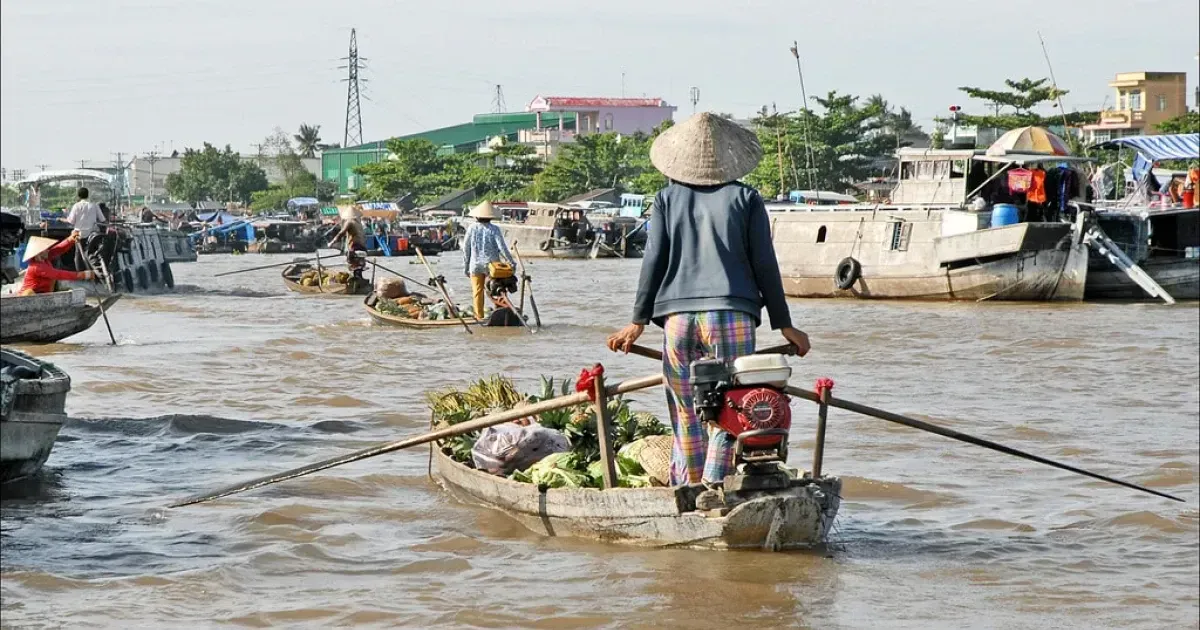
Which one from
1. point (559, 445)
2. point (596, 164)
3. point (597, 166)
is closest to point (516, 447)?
point (559, 445)

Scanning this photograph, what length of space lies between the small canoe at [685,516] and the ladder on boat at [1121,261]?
55.6 feet

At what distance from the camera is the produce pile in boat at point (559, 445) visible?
6.32m

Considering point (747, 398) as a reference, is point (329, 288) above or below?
below

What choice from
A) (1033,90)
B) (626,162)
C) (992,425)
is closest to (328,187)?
(626,162)

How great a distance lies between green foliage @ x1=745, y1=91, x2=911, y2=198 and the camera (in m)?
46.7

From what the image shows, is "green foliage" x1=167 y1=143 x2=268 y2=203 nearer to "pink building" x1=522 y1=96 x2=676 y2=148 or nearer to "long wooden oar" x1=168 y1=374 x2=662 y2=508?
"pink building" x1=522 y1=96 x2=676 y2=148

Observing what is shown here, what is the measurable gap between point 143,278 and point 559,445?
2135 centimetres

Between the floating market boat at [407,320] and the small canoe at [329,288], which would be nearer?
the floating market boat at [407,320]

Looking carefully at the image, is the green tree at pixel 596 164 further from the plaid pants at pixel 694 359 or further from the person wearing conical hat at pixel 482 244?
the plaid pants at pixel 694 359

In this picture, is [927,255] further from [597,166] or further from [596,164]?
[597,166]

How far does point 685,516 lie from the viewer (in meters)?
5.61

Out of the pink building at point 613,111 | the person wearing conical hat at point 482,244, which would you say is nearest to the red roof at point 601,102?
the pink building at point 613,111

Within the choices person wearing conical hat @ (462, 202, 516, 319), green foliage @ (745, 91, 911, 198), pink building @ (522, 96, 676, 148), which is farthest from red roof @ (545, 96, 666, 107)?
person wearing conical hat @ (462, 202, 516, 319)

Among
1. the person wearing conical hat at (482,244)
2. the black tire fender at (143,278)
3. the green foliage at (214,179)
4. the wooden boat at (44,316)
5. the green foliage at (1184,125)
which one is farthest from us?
the green foliage at (214,179)
